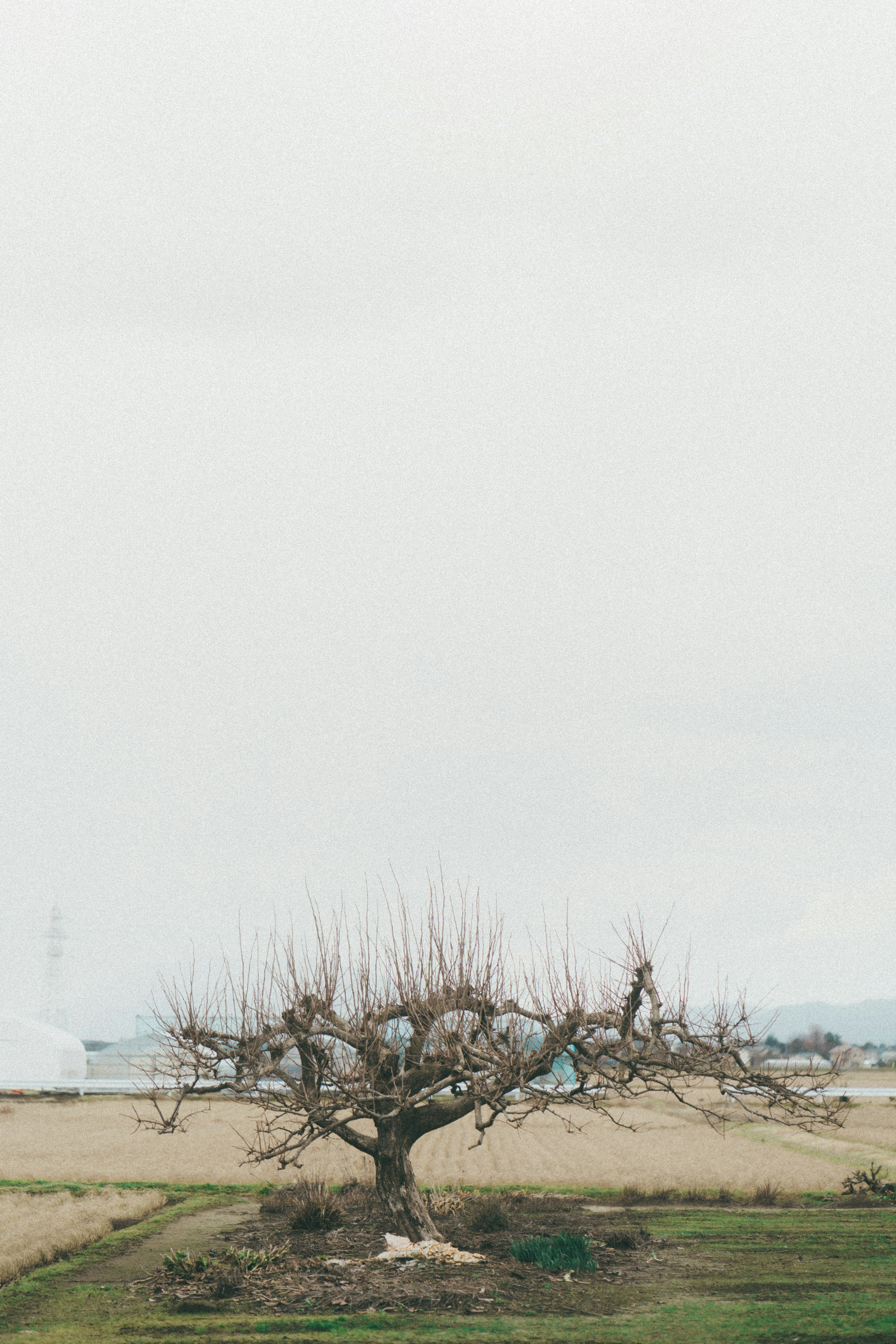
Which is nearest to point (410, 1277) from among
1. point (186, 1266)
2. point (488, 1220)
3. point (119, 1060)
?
point (186, 1266)

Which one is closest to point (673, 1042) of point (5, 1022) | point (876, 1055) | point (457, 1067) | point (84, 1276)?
point (457, 1067)

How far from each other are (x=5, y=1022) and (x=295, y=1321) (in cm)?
7270

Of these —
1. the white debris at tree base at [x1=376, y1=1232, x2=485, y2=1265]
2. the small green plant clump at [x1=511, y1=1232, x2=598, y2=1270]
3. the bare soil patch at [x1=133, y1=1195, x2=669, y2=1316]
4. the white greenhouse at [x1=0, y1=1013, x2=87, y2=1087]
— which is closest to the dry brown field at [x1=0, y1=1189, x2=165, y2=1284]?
the bare soil patch at [x1=133, y1=1195, x2=669, y2=1316]

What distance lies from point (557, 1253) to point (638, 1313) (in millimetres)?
2917

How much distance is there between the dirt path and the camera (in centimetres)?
1709

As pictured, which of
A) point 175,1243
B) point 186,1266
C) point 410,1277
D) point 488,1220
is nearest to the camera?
point 410,1277

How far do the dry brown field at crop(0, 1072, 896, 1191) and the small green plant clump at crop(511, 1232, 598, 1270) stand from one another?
776 cm

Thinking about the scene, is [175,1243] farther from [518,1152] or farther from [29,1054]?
[29,1054]

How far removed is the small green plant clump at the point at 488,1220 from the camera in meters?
19.6

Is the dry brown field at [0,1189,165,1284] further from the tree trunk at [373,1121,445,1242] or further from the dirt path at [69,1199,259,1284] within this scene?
the tree trunk at [373,1121,445,1242]

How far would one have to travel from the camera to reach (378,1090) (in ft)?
57.1

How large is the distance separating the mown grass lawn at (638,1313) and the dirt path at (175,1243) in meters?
0.41

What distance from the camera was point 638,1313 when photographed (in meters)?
14.1

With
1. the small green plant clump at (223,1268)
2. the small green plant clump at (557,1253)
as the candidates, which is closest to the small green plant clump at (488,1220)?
the small green plant clump at (557,1253)
